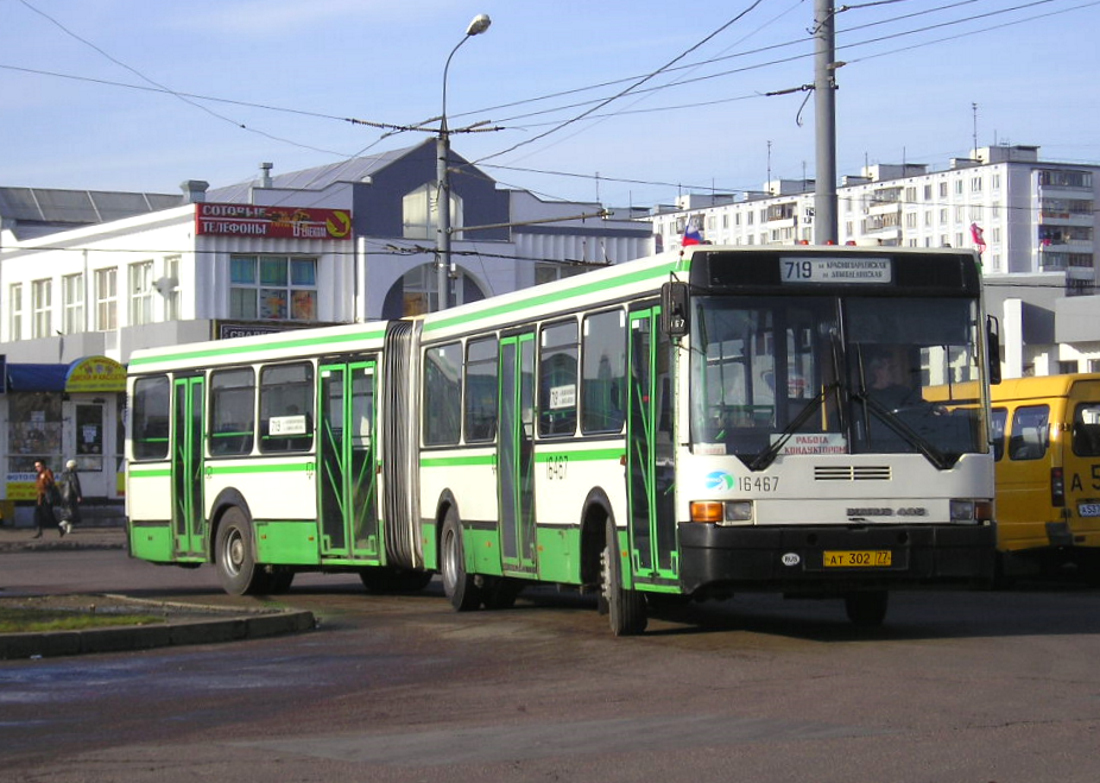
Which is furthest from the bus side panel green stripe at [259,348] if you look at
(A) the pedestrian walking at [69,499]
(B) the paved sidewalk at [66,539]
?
(A) the pedestrian walking at [69,499]

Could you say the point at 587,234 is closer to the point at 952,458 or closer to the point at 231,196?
the point at 231,196

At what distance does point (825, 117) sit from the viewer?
850 inches

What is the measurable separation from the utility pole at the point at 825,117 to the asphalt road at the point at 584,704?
18.6 feet

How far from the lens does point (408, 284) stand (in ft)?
201

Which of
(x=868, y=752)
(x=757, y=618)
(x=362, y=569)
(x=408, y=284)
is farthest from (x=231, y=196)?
(x=868, y=752)

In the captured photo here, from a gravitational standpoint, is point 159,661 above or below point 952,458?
below

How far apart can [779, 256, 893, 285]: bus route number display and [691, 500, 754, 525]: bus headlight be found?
5.54 feet

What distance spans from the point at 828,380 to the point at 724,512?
1224 millimetres

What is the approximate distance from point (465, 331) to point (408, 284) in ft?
142

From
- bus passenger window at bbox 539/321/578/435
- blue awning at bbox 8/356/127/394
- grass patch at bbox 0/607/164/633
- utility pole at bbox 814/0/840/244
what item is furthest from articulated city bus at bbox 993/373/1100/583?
blue awning at bbox 8/356/127/394

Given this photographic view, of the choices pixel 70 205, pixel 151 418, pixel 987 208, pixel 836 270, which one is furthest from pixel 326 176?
pixel 987 208

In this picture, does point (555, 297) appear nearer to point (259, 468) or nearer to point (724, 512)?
point (724, 512)

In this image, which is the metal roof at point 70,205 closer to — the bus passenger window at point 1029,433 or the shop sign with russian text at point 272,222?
the shop sign with russian text at point 272,222

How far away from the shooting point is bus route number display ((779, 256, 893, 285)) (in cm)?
1364
